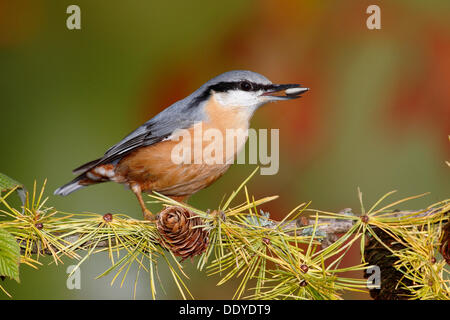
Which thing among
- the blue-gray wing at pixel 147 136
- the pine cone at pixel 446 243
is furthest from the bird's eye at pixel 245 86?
the pine cone at pixel 446 243

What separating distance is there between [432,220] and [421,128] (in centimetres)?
183

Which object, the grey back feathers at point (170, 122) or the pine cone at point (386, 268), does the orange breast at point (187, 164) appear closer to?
the grey back feathers at point (170, 122)

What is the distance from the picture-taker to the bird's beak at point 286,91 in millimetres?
2334

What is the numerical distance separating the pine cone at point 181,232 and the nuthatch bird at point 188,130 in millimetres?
735

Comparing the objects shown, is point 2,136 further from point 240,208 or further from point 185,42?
point 240,208

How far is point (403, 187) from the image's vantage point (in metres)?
2.94

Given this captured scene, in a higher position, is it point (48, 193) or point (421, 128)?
point (421, 128)

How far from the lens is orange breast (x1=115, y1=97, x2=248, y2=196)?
7.38 ft

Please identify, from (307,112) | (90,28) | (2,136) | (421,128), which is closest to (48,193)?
(2,136)

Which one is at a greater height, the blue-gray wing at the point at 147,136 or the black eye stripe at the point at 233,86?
the black eye stripe at the point at 233,86

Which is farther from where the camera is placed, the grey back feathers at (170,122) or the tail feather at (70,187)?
the tail feather at (70,187)

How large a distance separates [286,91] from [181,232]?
42.7 inches

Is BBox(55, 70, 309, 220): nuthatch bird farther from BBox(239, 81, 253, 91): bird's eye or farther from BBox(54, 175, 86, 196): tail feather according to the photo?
BBox(54, 175, 86, 196): tail feather

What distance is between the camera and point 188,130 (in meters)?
2.33
